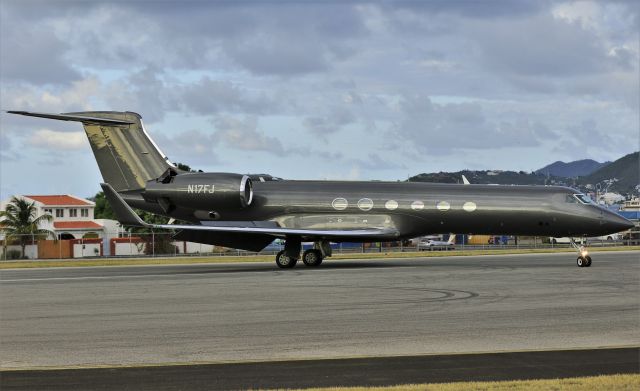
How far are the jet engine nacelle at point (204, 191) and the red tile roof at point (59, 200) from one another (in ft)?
230

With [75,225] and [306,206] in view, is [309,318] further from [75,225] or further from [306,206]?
[75,225]

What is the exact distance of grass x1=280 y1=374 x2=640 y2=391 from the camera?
9086 mm

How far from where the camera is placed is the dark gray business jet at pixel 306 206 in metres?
31.5

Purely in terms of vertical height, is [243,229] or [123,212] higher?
[123,212]

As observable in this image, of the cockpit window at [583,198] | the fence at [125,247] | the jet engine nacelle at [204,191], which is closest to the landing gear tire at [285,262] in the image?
the jet engine nacelle at [204,191]

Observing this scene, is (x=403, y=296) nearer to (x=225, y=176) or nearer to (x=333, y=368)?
(x=333, y=368)

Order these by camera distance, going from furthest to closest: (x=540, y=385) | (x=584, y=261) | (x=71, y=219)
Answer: (x=71, y=219) < (x=584, y=261) < (x=540, y=385)

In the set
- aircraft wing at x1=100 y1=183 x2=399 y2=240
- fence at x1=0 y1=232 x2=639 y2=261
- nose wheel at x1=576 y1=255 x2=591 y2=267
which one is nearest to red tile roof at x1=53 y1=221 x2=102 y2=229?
fence at x1=0 y1=232 x2=639 y2=261

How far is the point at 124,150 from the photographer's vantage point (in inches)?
1414

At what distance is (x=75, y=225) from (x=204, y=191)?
6358 centimetres

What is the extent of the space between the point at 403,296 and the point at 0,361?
9.84 meters

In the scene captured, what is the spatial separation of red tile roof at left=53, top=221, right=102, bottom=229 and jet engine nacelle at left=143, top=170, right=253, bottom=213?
61050 millimetres

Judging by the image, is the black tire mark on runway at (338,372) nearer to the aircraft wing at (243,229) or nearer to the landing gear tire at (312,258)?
the aircraft wing at (243,229)

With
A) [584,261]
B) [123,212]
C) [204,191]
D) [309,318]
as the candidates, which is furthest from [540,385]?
[204,191]
